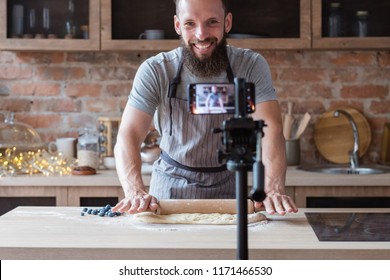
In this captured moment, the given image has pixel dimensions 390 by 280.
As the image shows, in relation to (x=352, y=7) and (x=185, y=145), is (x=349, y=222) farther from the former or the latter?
(x=352, y=7)

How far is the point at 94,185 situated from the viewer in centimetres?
325

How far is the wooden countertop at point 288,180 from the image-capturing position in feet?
10.5

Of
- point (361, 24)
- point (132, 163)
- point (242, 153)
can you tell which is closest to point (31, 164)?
point (132, 163)

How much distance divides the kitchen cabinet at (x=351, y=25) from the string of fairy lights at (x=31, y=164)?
57.5 inches

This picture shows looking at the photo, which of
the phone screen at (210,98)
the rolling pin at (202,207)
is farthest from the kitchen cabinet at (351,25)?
the phone screen at (210,98)

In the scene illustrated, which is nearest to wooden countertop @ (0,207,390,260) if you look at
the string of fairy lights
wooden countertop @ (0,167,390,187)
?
wooden countertop @ (0,167,390,187)

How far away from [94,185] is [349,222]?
5.18 feet

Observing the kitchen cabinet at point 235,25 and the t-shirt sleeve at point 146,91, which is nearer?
the t-shirt sleeve at point 146,91

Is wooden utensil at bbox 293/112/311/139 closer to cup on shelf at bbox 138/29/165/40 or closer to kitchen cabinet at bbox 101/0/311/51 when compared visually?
kitchen cabinet at bbox 101/0/311/51

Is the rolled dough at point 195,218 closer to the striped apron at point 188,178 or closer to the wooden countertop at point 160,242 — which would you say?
the wooden countertop at point 160,242

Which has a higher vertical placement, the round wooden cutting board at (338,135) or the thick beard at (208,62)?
the thick beard at (208,62)

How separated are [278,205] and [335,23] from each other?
1828 millimetres

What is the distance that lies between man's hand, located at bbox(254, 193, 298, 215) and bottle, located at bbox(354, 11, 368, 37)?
1.82 m

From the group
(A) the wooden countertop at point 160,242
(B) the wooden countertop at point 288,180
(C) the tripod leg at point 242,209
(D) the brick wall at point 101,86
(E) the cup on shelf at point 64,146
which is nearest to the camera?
(C) the tripod leg at point 242,209
